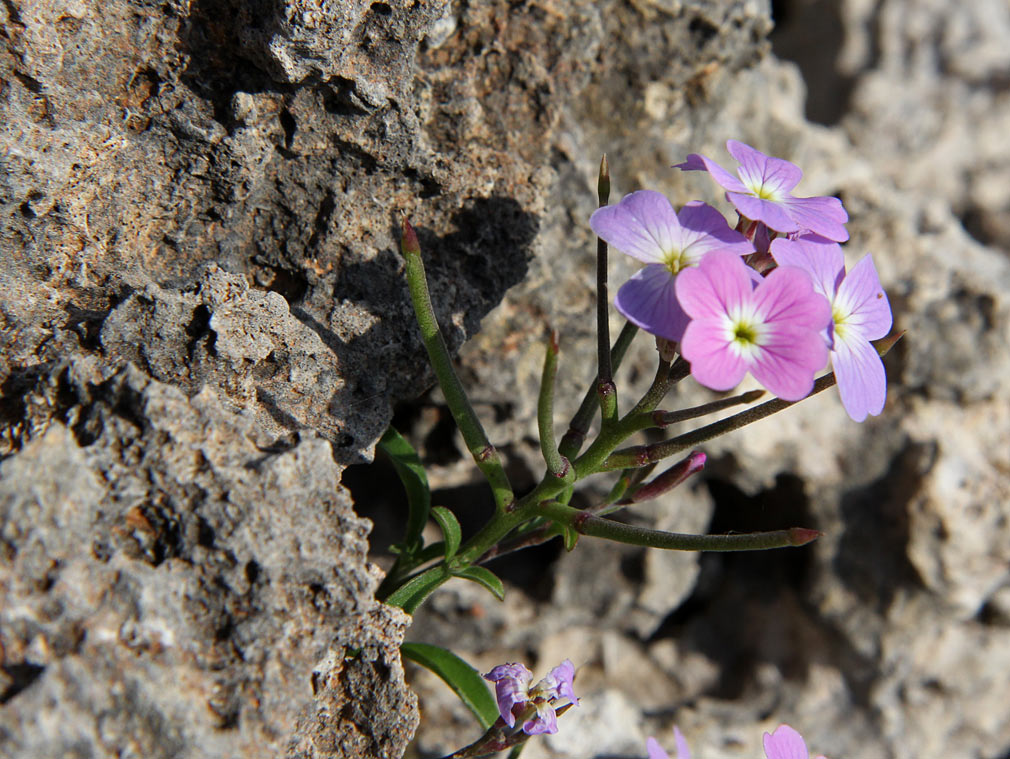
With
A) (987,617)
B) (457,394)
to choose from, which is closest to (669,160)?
(457,394)

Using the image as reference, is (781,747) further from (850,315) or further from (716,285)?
(716,285)

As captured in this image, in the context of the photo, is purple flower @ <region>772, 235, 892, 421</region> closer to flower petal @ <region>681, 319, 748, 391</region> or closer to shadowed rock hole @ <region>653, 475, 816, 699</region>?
flower petal @ <region>681, 319, 748, 391</region>

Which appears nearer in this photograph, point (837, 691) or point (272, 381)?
point (272, 381)

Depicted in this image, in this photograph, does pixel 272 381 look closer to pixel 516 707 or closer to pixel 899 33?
pixel 516 707

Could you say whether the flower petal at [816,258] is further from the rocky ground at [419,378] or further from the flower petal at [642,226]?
the rocky ground at [419,378]

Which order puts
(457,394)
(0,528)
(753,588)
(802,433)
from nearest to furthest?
(0,528) < (457,394) < (802,433) < (753,588)

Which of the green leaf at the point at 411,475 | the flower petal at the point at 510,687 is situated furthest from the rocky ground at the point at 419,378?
the flower petal at the point at 510,687

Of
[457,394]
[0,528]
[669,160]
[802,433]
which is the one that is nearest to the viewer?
[0,528]
